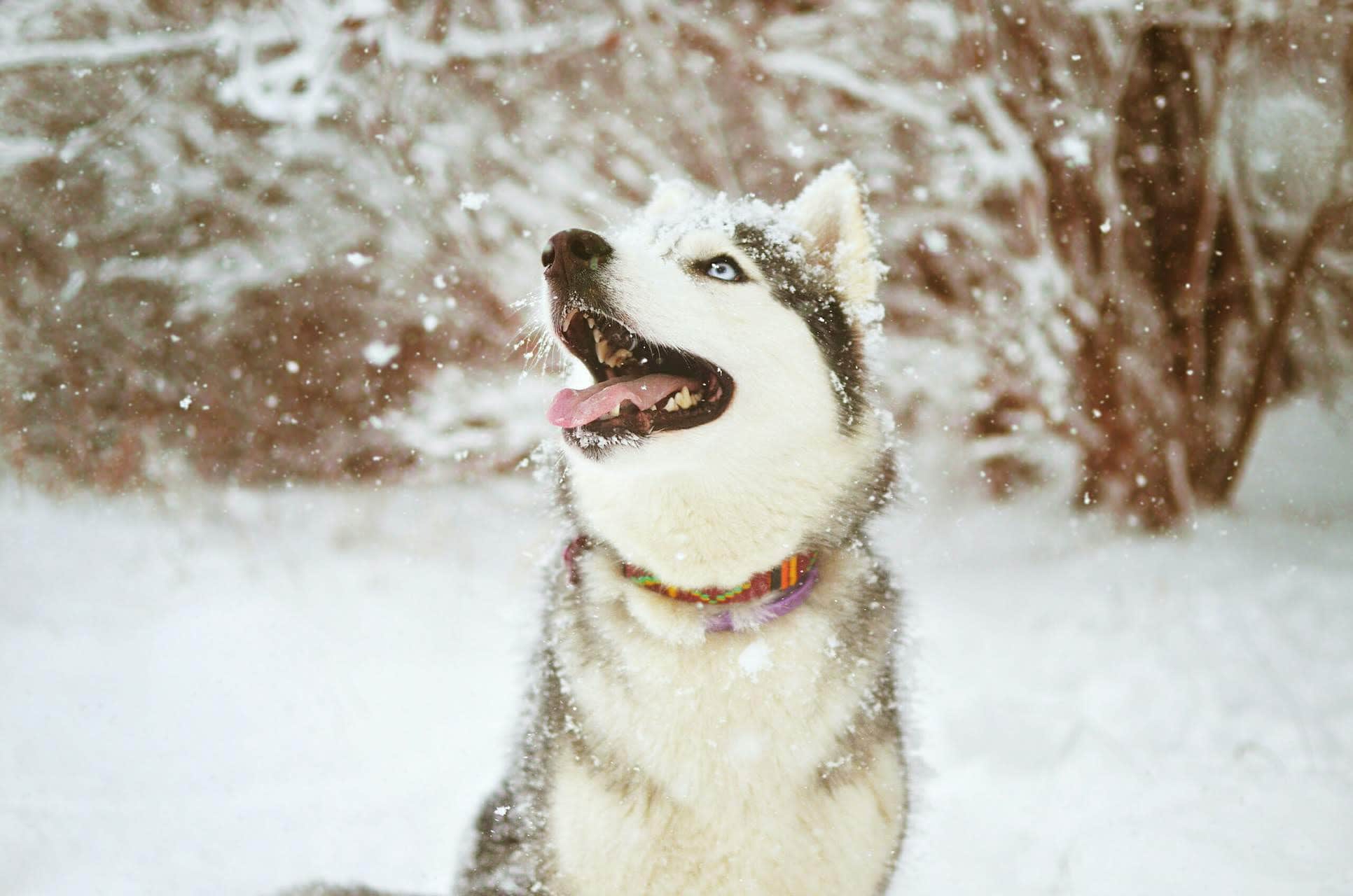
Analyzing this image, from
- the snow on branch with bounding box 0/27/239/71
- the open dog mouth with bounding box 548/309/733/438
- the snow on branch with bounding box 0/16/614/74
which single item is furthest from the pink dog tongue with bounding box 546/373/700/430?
the snow on branch with bounding box 0/27/239/71

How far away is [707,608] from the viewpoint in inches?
76.5

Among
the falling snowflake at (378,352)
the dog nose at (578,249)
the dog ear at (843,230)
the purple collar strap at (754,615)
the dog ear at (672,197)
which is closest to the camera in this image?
the dog nose at (578,249)

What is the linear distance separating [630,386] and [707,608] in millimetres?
580

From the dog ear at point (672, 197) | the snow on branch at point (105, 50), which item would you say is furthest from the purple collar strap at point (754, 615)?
the snow on branch at point (105, 50)

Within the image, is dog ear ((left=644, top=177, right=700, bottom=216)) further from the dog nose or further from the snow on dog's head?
the dog nose

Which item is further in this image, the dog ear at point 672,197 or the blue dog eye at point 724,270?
the dog ear at point 672,197

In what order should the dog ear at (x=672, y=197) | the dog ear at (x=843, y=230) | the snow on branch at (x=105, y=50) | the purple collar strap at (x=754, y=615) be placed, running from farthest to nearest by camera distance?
the snow on branch at (x=105, y=50), the dog ear at (x=672, y=197), the dog ear at (x=843, y=230), the purple collar strap at (x=754, y=615)

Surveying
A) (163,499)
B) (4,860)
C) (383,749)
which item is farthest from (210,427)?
(4,860)

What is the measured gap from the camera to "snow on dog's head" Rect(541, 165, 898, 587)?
175cm

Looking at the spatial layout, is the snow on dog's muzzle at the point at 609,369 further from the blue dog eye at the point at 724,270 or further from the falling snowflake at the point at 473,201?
the falling snowflake at the point at 473,201

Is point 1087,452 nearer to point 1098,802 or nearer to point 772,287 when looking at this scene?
point 1098,802

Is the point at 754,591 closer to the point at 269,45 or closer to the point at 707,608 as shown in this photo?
the point at 707,608

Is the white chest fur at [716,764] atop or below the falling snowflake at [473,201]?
below

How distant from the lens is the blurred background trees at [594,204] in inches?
225
